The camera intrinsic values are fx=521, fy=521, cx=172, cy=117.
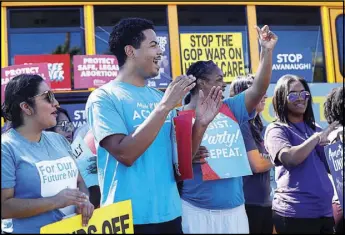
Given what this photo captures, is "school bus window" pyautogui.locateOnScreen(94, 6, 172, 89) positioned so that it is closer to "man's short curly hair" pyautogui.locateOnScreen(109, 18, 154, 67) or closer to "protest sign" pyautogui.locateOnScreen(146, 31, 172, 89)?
"protest sign" pyautogui.locateOnScreen(146, 31, 172, 89)

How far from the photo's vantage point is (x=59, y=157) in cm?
263

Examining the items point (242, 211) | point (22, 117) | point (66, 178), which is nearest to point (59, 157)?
point (66, 178)

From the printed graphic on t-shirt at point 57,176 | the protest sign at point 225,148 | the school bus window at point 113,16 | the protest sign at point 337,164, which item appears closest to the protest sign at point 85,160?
the protest sign at point 225,148

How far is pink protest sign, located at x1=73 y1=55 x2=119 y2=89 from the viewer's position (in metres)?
5.12

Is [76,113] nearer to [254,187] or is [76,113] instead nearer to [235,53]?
[235,53]

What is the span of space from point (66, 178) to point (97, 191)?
4.76ft

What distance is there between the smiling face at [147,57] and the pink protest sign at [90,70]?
2568 mm

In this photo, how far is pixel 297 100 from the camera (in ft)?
11.3

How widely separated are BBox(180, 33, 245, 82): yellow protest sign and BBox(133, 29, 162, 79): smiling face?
2771 mm

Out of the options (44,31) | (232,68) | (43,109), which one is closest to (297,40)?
(232,68)

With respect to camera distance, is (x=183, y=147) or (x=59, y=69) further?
(x=59, y=69)

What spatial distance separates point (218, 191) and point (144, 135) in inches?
47.5

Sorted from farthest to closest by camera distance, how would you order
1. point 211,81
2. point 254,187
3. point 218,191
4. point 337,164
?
point 254,187 < point 211,81 < point 218,191 < point 337,164

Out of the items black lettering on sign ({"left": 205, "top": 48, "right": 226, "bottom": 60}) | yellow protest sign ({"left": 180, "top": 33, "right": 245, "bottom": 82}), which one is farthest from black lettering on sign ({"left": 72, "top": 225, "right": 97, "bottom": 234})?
black lettering on sign ({"left": 205, "top": 48, "right": 226, "bottom": 60})
